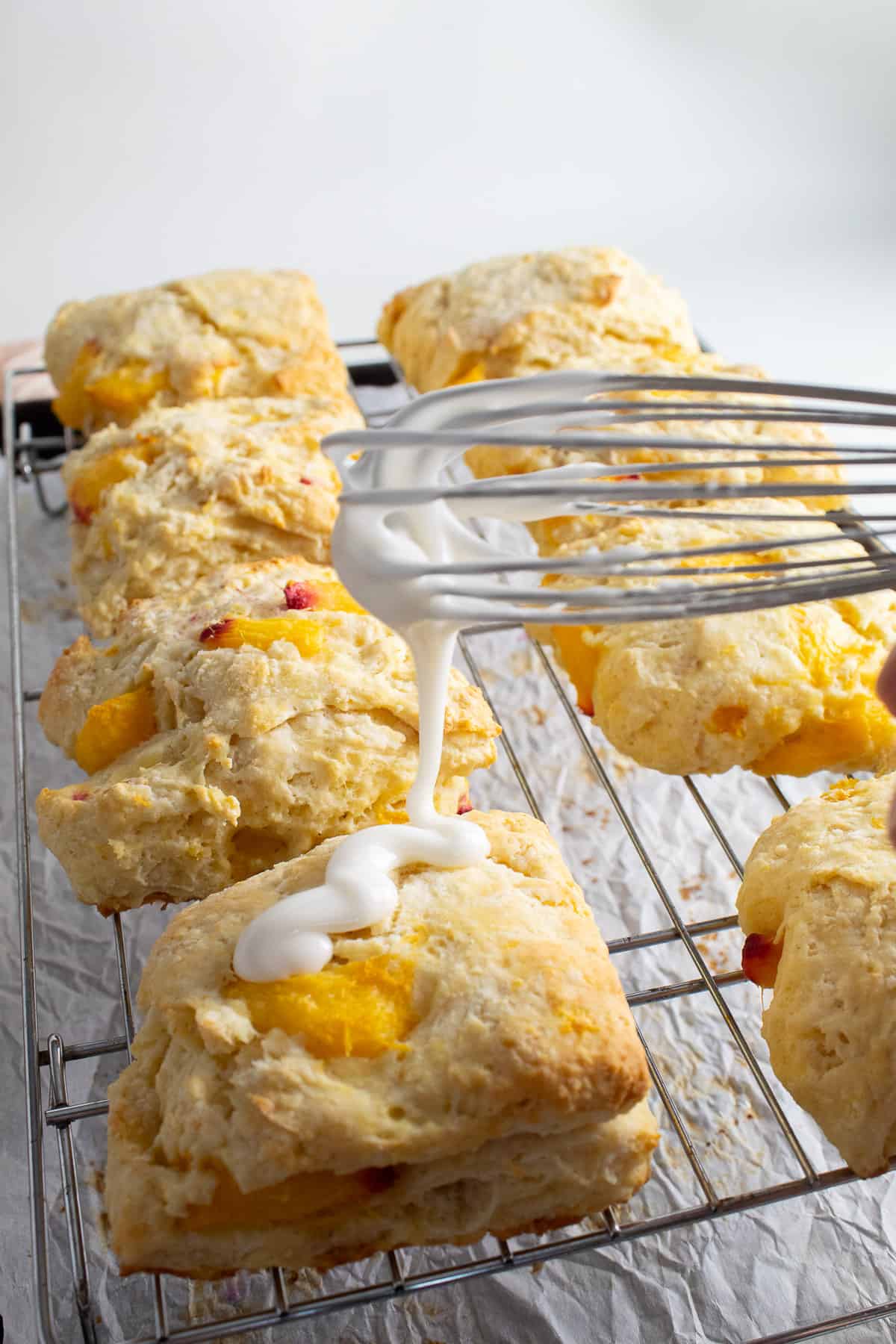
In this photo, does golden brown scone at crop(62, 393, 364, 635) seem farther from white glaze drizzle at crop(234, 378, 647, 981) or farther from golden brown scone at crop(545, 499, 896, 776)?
white glaze drizzle at crop(234, 378, 647, 981)

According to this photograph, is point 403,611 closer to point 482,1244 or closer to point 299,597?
point 299,597

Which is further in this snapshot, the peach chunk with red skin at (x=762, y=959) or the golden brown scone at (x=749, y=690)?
the golden brown scone at (x=749, y=690)

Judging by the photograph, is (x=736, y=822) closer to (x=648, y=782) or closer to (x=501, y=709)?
(x=648, y=782)

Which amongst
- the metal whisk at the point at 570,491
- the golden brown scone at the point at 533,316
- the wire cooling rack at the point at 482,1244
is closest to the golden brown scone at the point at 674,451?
the golden brown scone at the point at 533,316

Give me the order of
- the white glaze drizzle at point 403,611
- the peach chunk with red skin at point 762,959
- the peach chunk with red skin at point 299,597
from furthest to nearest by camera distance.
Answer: the peach chunk with red skin at point 299,597 → the peach chunk with red skin at point 762,959 → the white glaze drizzle at point 403,611

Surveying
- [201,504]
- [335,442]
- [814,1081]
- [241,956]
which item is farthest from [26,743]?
[814,1081]

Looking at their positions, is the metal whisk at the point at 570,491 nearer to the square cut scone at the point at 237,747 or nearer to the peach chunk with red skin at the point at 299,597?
the square cut scone at the point at 237,747

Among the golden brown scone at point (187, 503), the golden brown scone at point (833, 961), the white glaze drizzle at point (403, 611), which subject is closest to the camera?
the white glaze drizzle at point (403, 611)

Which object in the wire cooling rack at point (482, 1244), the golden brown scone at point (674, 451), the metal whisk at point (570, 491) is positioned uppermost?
→ the metal whisk at point (570, 491)
